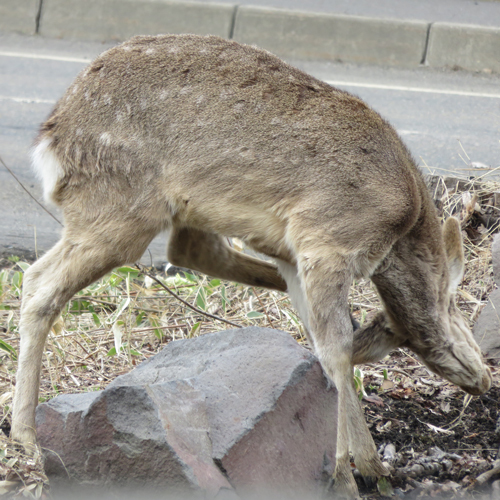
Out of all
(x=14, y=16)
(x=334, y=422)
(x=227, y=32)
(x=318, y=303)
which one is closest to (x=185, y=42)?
(x=318, y=303)

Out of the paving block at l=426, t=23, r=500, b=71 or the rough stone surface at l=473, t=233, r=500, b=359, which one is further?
the paving block at l=426, t=23, r=500, b=71

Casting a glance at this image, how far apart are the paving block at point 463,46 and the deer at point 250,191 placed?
336 inches

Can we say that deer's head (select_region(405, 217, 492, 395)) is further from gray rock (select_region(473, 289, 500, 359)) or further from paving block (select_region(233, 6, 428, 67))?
paving block (select_region(233, 6, 428, 67))

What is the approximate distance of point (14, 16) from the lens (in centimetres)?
1262

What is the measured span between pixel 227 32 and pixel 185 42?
8.35 metres

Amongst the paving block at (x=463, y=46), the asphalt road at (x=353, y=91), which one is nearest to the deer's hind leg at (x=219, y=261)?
the asphalt road at (x=353, y=91)

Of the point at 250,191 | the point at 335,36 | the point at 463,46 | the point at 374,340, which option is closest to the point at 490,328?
the point at 374,340

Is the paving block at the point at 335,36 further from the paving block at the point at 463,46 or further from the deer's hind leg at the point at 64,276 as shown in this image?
the deer's hind leg at the point at 64,276

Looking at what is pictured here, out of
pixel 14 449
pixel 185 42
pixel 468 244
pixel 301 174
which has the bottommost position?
pixel 14 449

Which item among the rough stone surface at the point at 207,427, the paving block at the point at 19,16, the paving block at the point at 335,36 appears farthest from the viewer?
the paving block at the point at 19,16

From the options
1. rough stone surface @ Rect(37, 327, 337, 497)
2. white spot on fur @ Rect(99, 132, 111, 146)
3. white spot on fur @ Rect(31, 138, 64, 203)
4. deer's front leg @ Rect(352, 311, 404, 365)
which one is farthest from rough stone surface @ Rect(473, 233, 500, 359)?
white spot on fur @ Rect(31, 138, 64, 203)

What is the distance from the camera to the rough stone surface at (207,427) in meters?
2.85

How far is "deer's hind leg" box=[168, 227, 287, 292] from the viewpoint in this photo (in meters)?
4.57

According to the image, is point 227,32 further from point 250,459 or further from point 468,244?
point 250,459
